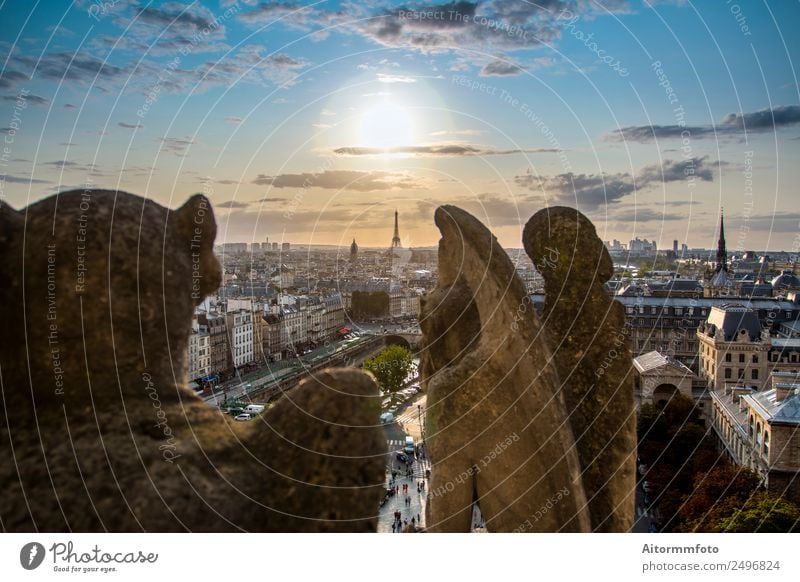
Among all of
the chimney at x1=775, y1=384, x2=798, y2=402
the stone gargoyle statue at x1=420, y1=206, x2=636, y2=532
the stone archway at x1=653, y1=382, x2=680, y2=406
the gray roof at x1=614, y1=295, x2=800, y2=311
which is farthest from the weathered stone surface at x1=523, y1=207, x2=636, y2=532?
the gray roof at x1=614, y1=295, x2=800, y2=311

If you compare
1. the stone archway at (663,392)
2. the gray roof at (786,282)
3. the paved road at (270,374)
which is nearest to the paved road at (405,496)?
the paved road at (270,374)

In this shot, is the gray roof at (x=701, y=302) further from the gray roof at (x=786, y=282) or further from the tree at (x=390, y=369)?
the tree at (x=390, y=369)

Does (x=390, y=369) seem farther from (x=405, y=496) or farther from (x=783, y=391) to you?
(x=783, y=391)

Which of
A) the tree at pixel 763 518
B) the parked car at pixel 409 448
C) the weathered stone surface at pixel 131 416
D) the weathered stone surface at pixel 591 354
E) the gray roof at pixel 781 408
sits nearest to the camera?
the weathered stone surface at pixel 131 416

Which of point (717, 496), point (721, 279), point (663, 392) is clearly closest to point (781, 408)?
point (717, 496)
